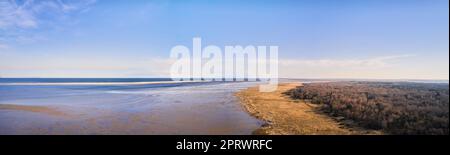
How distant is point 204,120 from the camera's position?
13.4m
